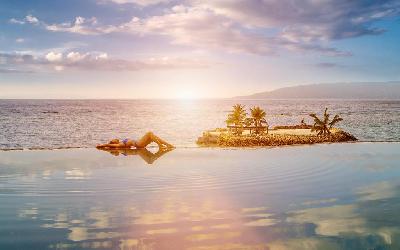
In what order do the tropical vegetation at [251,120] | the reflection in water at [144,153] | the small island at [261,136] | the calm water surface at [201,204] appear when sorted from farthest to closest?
the tropical vegetation at [251,120], the small island at [261,136], the reflection in water at [144,153], the calm water surface at [201,204]

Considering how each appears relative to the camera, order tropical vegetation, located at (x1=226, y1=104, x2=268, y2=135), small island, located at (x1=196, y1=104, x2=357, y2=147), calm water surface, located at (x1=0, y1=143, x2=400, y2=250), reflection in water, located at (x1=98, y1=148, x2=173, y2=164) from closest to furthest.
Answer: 1. calm water surface, located at (x1=0, y1=143, x2=400, y2=250)
2. reflection in water, located at (x1=98, y1=148, x2=173, y2=164)
3. small island, located at (x1=196, y1=104, x2=357, y2=147)
4. tropical vegetation, located at (x1=226, y1=104, x2=268, y2=135)

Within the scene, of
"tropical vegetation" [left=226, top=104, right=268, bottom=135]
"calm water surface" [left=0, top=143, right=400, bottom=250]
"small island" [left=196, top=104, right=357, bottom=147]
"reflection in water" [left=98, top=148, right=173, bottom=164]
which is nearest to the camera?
"calm water surface" [left=0, top=143, right=400, bottom=250]

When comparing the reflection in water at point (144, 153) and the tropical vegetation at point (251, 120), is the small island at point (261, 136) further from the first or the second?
the reflection in water at point (144, 153)

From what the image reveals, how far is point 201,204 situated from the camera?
10438 mm

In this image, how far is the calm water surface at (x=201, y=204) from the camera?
786 centimetres

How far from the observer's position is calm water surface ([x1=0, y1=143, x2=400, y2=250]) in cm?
786

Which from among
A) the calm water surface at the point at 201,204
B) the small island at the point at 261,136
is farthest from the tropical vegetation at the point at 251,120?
the calm water surface at the point at 201,204

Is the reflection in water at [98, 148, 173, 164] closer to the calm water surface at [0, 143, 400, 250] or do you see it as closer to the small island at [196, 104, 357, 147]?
the calm water surface at [0, 143, 400, 250]

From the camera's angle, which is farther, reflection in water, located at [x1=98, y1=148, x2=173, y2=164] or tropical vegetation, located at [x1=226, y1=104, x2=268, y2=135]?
tropical vegetation, located at [x1=226, y1=104, x2=268, y2=135]

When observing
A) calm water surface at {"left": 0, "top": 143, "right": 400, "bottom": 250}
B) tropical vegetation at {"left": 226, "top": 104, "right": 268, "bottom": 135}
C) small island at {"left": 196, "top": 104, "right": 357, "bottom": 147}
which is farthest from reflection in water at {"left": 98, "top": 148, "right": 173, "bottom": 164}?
tropical vegetation at {"left": 226, "top": 104, "right": 268, "bottom": 135}

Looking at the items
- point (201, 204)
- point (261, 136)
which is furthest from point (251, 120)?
point (201, 204)

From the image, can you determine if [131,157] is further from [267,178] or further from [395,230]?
[395,230]

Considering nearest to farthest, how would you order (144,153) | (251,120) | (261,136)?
(144,153) → (261,136) → (251,120)

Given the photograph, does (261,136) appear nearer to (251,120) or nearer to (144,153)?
(251,120)
